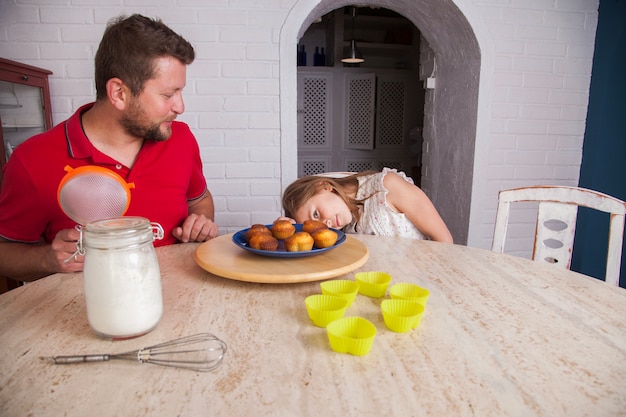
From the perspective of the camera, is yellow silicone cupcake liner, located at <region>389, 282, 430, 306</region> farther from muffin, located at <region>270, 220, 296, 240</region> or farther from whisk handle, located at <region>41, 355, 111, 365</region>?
whisk handle, located at <region>41, 355, 111, 365</region>

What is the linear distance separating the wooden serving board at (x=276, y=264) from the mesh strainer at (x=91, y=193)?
0.27 m

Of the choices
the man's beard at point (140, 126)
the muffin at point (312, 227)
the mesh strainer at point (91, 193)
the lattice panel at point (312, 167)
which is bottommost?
the lattice panel at point (312, 167)

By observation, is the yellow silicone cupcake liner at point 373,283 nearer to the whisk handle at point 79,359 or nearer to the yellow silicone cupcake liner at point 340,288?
the yellow silicone cupcake liner at point 340,288

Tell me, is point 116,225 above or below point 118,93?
below

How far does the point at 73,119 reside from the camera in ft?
4.62

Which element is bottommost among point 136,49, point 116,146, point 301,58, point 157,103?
point 116,146

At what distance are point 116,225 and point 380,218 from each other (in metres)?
Result: 1.08

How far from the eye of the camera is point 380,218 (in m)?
1.59

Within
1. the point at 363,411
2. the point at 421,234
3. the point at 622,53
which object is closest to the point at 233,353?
the point at 363,411

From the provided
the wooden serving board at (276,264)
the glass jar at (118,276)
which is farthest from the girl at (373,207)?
the glass jar at (118,276)

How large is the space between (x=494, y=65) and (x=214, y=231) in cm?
215

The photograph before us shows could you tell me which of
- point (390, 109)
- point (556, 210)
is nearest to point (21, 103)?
point (556, 210)

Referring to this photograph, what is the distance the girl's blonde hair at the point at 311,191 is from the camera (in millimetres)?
1571

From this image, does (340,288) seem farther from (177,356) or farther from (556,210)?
(556,210)
